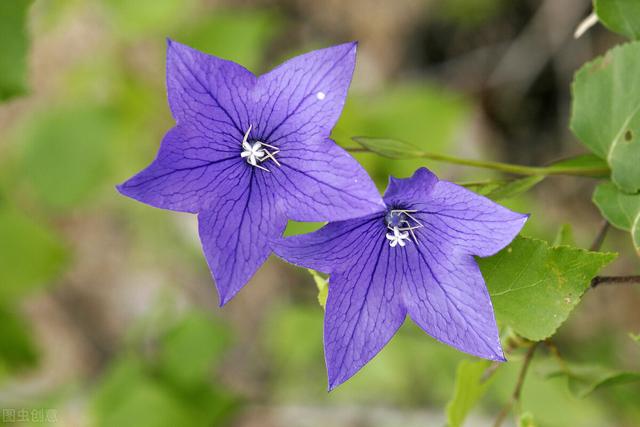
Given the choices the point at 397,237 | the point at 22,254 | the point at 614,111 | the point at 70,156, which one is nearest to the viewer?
A: the point at 397,237

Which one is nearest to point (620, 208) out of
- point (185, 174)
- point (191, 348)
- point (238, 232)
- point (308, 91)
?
point (308, 91)

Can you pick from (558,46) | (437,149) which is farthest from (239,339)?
(558,46)

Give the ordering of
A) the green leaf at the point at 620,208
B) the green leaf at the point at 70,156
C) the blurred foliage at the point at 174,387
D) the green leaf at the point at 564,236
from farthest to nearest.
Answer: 1. the green leaf at the point at 70,156
2. the blurred foliage at the point at 174,387
3. the green leaf at the point at 564,236
4. the green leaf at the point at 620,208

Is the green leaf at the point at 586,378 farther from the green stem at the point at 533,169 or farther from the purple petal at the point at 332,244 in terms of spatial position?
the purple petal at the point at 332,244

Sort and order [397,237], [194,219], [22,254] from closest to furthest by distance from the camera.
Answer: [397,237], [22,254], [194,219]

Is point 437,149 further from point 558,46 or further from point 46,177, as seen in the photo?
point 46,177

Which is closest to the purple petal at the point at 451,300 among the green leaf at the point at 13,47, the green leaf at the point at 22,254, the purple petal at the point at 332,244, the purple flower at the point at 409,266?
the purple flower at the point at 409,266

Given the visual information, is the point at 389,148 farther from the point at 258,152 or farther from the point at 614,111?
the point at 614,111

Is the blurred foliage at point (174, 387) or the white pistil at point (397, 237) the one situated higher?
the white pistil at point (397, 237)
